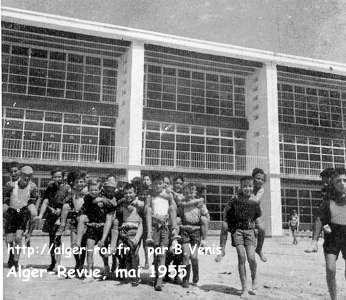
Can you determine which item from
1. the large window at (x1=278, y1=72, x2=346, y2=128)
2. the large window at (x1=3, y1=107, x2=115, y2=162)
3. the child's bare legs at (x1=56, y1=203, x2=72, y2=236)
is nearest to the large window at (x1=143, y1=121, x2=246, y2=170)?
the large window at (x1=3, y1=107, x2=115, y2=162)

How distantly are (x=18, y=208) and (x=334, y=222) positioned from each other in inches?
178

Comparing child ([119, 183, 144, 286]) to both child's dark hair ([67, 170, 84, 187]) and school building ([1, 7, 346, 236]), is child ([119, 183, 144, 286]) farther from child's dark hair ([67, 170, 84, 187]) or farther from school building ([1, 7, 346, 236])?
school building ([1, 7, 346, 236])

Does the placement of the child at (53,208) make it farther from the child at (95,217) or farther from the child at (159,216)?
the child at (159,216)

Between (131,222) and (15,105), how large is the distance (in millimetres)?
14271

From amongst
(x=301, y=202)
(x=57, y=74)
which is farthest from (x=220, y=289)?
(x=301, y=202)

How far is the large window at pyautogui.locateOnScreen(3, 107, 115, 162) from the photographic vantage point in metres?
18.1

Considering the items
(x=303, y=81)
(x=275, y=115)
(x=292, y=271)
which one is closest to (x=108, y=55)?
(x=275, y=115)

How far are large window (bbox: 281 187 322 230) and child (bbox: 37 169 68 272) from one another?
16.6m

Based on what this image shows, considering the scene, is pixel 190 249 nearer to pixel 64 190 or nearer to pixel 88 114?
pixel 64 190

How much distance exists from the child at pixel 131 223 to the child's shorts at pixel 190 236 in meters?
0.59

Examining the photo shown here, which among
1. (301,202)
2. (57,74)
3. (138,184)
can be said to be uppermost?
(57,74)

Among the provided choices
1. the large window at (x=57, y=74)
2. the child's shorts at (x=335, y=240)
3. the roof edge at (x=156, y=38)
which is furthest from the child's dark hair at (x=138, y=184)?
the large window at (x=57, y=74)

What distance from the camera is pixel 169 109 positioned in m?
20.2

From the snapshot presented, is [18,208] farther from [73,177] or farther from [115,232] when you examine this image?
[115,232]
